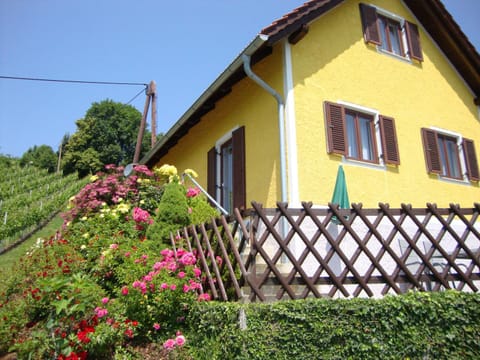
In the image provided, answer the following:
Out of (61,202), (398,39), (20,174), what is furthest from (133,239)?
(20,174)

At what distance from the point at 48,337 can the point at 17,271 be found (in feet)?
10.8

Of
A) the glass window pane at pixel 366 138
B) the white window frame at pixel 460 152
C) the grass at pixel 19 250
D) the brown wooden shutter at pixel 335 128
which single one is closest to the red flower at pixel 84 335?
the grass at pixel 19 250

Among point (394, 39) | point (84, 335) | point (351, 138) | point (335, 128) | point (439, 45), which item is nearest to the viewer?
point (84, 335)

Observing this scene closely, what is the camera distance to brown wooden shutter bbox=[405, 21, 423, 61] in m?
9.14

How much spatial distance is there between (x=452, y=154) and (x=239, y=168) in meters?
5.73

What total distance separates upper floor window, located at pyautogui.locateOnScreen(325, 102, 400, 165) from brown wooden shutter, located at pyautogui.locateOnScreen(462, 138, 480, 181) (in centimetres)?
277

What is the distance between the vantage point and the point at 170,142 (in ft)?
37.8

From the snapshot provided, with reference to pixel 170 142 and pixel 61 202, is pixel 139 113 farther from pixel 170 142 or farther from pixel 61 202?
pixel 170 142

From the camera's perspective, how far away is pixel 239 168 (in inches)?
301

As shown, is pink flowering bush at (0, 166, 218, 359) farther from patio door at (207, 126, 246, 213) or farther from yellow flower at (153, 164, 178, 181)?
patio door at (207, 126, 246, 213)

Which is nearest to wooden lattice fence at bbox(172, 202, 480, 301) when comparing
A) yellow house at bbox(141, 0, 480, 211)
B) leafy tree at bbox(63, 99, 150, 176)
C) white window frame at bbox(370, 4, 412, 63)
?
yellow house at bbox(141, 0, 480, 211)

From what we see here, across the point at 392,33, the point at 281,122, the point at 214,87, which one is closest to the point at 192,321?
the point at 281,122

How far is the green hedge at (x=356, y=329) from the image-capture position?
11.0 ft

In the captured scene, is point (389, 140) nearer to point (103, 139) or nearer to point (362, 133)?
point (362, 133)
